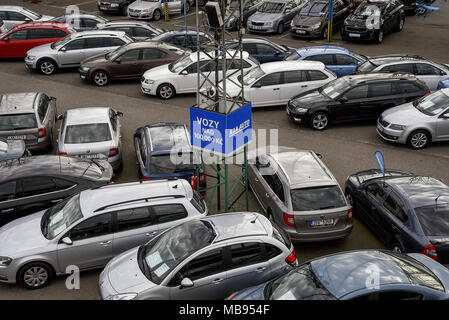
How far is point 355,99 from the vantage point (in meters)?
15.7

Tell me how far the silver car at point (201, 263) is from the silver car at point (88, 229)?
0.66 meters

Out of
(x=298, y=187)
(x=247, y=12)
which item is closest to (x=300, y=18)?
(x=247, y=12)

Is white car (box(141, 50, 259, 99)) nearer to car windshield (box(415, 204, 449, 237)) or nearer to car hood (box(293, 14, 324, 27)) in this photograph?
car hood (box(293, 14, 324, 27))

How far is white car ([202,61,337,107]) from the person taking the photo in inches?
663

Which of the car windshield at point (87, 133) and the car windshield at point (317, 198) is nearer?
the car windshield at point (317, 198)

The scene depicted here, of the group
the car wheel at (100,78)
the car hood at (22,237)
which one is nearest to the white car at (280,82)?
the car wheel at (100,78)

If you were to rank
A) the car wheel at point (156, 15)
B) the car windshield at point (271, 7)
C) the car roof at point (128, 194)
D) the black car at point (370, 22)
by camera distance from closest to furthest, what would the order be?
the car roof at point (128, 194) → the black car at point (370, 22) → the car windshield at point (271, 7) → the car wheel at point (156, 15)

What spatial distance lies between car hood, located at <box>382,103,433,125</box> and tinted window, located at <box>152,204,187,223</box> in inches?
294

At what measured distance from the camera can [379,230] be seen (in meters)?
10.5

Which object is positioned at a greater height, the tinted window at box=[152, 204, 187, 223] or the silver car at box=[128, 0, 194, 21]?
the silver car at box=[128, 0, 194, 21]

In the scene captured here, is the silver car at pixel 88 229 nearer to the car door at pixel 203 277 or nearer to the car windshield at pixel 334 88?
the car door at pixel 203 277

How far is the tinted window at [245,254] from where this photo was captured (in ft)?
27.2

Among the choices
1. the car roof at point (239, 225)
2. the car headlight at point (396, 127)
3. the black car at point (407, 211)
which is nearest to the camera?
the car roof at point (239, 225)

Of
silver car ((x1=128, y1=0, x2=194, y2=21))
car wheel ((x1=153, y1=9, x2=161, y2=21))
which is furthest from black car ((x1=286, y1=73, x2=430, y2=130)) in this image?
car wheel ((x1=153, y1=9, x2=161, y2=21))
